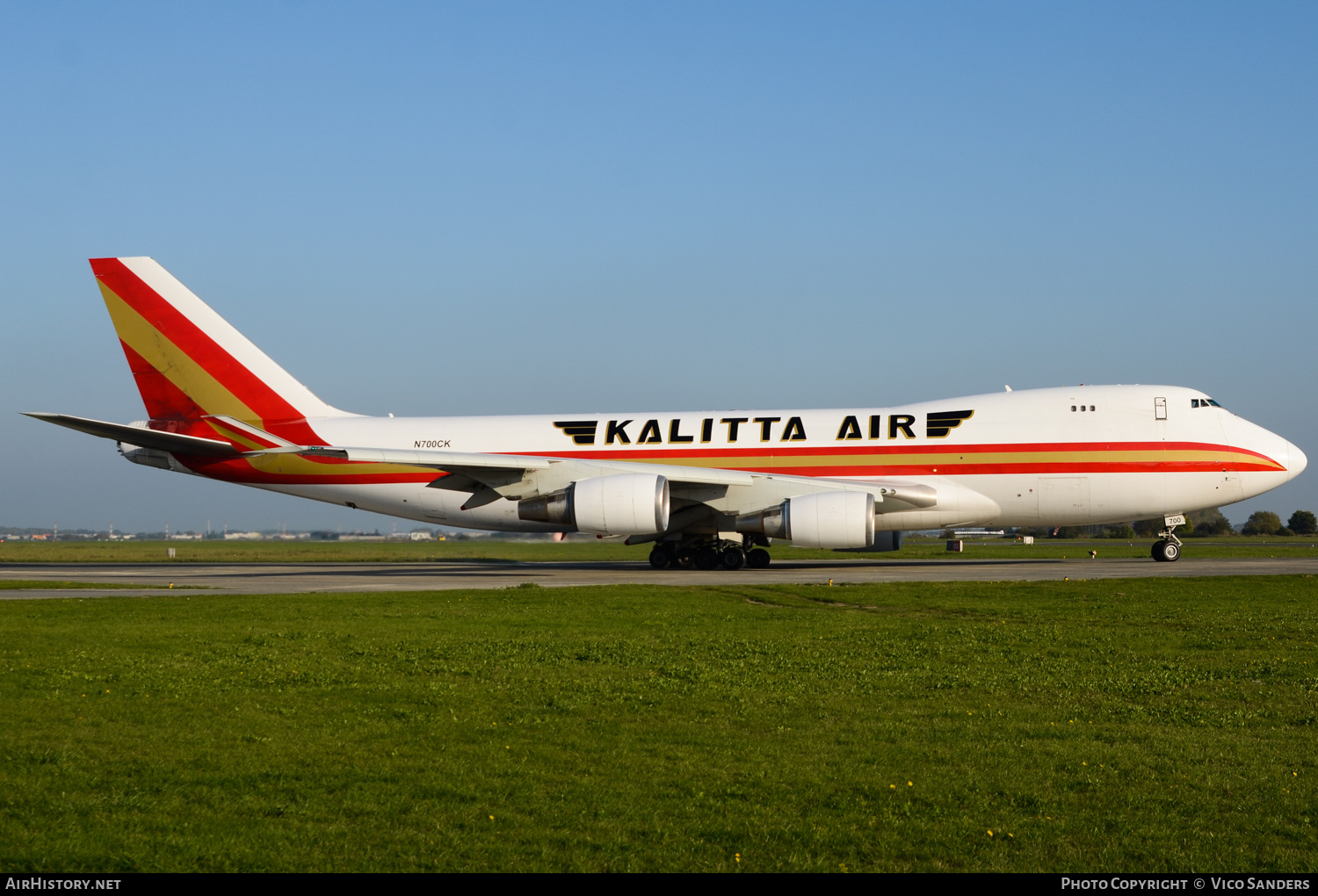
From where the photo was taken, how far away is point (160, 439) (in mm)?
30516

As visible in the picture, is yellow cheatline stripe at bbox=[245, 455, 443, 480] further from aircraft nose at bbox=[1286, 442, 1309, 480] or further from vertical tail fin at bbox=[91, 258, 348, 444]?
aircraft nose at bbox=[1286, 442, 1309, 480]

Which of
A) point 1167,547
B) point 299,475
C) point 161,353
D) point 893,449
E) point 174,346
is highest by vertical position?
point 174,346

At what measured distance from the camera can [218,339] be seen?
32969mm

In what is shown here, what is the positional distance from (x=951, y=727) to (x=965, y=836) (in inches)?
107

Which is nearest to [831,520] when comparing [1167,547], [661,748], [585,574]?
[585,574]

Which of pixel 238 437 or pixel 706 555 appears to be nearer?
pixel 706 555

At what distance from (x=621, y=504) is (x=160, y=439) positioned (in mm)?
13587

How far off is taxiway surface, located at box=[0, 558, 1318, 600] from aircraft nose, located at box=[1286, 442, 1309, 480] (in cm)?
250

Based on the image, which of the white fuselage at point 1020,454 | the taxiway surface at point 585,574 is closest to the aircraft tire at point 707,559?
the taxiway surface at point 585,574

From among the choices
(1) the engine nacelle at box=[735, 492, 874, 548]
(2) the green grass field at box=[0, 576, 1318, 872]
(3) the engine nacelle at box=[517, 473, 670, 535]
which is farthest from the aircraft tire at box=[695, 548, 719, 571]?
(2) the green grass field at box=[0, 576, 1318, 872]

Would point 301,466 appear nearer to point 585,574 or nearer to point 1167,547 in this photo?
point 585,574

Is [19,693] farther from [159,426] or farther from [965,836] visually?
[159,426]

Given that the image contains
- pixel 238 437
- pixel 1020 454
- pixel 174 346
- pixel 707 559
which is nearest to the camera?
pixel 1020 454

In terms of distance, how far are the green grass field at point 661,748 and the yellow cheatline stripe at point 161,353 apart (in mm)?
19096
